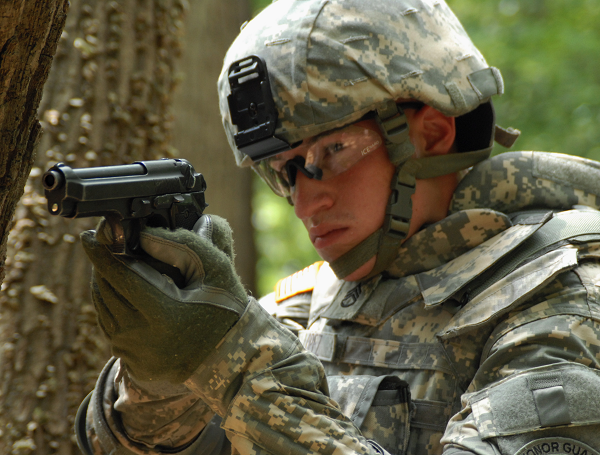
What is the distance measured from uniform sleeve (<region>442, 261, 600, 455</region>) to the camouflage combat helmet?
57 centimetres

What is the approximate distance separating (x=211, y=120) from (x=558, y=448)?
4.37m

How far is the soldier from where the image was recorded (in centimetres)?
144

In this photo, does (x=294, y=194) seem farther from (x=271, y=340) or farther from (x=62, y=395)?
(x=62, y=395)

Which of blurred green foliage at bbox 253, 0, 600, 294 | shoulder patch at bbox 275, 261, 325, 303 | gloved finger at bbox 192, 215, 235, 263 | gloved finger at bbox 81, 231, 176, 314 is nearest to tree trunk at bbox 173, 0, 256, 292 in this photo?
blurred green foliage at bbox 253, 0, 600, 294

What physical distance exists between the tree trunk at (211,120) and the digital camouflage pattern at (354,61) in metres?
3.09

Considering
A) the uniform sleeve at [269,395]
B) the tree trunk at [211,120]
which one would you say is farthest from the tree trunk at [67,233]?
the tree trunk at [211,120]

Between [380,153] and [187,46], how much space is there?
3.60 meters

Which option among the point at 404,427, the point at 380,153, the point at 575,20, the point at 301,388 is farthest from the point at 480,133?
the point at 575,20

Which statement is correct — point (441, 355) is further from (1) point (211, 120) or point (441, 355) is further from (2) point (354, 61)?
(1) point (211, 120)

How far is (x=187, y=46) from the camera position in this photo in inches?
204

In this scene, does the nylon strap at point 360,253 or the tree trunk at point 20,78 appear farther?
the nylon strap at point 360,253

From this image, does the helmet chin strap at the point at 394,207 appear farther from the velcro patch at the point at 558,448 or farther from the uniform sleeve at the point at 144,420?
the velcro patch at the point at 558,448

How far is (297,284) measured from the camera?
247 centimetres

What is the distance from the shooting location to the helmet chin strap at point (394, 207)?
6.66 ft
